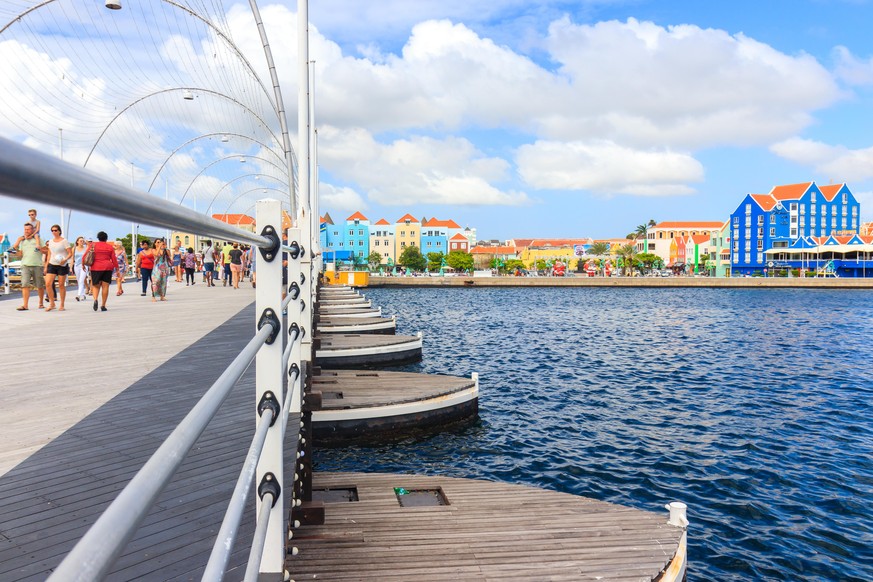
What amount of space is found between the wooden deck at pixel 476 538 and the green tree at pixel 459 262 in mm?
134423

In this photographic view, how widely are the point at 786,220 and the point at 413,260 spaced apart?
247 ft

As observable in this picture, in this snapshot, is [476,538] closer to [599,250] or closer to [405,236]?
[405,236]

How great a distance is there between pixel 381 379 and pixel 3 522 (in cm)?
1092

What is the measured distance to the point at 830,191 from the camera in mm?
115938

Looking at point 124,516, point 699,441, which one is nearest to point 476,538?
point 124,516

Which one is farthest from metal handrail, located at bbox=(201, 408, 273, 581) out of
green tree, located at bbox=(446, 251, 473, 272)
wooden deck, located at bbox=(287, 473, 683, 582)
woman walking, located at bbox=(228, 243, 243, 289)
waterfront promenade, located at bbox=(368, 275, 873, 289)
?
green tree, located at bbox=(446, 251, 473, 272)

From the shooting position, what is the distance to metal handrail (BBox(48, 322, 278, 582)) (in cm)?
82

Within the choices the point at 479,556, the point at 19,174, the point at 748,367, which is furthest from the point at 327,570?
the point at 748,367

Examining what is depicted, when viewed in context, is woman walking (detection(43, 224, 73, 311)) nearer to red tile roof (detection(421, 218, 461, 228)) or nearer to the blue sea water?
the blue sea water

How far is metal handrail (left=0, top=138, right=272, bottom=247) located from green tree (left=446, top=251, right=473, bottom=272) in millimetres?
140082

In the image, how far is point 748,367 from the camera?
2523cm

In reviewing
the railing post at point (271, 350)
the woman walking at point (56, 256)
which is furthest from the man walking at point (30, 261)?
the railing post at point (271, 350)

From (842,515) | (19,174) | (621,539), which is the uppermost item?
(19,174)

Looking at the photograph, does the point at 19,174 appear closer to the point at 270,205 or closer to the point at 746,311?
the point at 270,205
